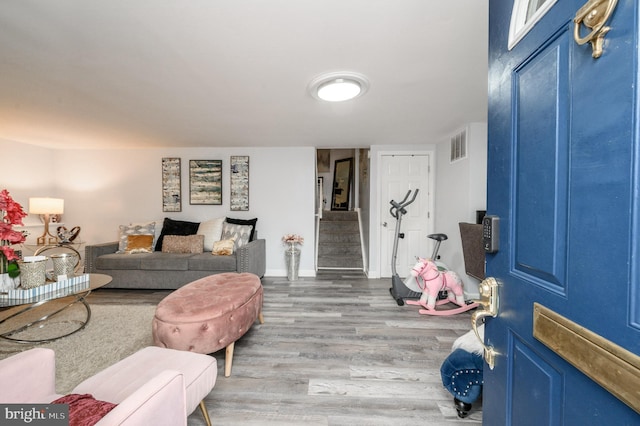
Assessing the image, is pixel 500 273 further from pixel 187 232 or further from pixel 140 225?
pixel 140 225

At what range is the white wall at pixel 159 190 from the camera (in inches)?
172

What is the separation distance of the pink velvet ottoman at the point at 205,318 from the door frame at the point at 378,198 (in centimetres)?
265

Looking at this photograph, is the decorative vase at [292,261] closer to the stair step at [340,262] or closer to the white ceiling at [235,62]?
the stair step at [340,262]

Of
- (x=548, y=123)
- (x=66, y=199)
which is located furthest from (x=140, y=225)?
(x=548, y=123)

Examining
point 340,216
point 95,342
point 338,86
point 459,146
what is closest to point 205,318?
point 95,342

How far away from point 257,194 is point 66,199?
3474 millimetres

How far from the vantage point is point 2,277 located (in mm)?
1967

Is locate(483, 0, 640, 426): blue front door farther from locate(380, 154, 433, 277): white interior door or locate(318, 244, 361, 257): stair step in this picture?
locate(318, 244, 361, 257): stair step

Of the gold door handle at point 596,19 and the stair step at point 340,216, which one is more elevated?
the gold door handle at point 596,19

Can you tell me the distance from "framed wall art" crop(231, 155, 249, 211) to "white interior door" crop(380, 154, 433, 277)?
239 cm

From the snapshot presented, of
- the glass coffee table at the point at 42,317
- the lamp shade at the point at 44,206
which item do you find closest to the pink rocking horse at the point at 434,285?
the glass coffee table at the point at 42,317

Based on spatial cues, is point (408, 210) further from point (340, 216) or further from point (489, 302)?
point (489, 302)

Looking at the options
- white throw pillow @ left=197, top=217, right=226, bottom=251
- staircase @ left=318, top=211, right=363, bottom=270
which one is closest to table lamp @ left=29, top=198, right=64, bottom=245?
white throw pillow @ left=197, top=217, right=226, bottom=251

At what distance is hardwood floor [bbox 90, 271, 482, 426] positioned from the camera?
1.47 m
